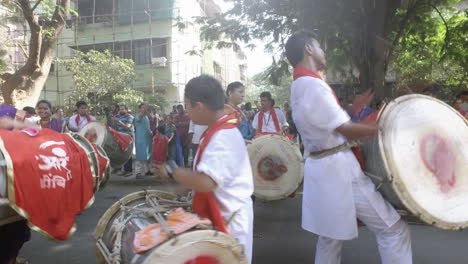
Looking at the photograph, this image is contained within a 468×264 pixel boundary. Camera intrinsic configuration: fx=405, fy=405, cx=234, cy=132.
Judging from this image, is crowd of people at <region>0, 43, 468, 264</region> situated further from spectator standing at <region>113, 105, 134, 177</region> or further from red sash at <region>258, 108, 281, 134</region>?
spectator standing at <region>113, 105, 134, 177</region>

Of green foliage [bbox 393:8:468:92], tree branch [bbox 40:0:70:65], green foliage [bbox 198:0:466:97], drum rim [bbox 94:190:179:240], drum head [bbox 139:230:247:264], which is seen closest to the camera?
drum head [bbox 139:230:247:264]

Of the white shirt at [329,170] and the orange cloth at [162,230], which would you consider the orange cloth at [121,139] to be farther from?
the orange cloth at [162,230]

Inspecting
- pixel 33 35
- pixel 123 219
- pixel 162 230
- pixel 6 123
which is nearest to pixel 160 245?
pixel 162 230

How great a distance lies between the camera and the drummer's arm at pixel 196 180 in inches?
72.1

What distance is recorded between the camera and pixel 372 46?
28.2 feet

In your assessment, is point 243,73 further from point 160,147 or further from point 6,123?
point 6,123

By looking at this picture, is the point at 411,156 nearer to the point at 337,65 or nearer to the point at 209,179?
the point at 209,179

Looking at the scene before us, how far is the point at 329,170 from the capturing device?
8.18ft

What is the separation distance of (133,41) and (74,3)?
4.45 metres

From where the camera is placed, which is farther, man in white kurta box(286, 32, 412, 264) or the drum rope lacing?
man in white kurta box(286, 32, 412, 264)

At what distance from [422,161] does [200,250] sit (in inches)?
56.2

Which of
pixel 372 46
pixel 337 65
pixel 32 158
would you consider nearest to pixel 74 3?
pixel 337 65

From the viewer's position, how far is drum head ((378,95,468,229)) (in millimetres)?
2271

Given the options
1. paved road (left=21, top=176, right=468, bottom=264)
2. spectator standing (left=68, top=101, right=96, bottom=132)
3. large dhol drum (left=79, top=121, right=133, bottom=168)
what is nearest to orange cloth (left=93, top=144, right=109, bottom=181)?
paved road (left=21, top=176, right=468, bottom=264)
